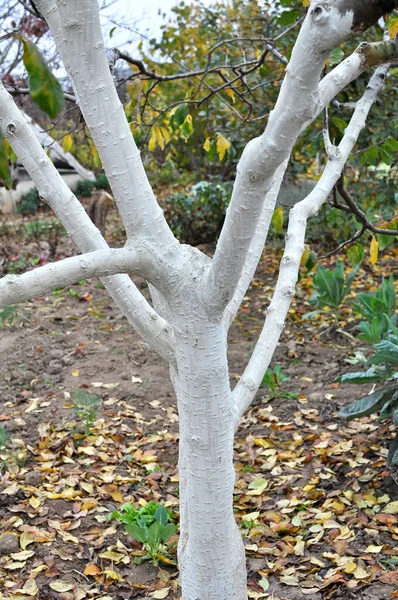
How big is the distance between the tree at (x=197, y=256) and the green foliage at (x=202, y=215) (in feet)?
16.4

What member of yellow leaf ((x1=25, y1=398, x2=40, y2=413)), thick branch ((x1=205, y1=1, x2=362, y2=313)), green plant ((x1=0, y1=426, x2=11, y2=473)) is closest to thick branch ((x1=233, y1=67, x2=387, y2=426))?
thick branch ((x1=205, y1=1, x2=362, y2=313))

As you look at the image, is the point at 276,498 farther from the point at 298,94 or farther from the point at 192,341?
the point at 298,94

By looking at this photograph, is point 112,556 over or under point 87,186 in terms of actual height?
under

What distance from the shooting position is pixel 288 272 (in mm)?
2152

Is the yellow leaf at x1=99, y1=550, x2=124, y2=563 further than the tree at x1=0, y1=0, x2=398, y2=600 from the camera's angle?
Yes

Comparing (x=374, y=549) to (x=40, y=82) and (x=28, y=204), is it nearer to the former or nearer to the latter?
(x=40, y=82)

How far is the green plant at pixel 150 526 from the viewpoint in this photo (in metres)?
2.58

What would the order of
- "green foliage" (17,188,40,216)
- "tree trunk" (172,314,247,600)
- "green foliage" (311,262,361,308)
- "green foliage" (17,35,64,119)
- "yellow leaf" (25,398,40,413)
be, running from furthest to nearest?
1. "green foliage" (17,188,40,216)
2. "green foliage" (311,262,361,308)
3. "yellow leaf" (25,398,40,413)
4. "tree trunk" (172,314,247,600)
5. "green foliage" (17,35,64,119)

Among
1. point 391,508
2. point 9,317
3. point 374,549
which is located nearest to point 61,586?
point 374,549

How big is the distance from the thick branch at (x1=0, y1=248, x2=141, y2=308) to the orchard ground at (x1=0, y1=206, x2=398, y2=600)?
59.9 inches

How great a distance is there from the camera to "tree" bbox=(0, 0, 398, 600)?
3.99ft

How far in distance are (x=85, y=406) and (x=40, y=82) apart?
3.07 m

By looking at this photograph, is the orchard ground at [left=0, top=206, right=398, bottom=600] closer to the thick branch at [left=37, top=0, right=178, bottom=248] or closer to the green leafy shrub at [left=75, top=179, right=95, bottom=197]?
the thick branch at [left=37, top=0, right=178, bottom=248]

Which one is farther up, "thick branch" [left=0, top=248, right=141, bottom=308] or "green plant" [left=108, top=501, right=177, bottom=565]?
"thick branch" [left=0, top=248, right=141, bottom=308]
